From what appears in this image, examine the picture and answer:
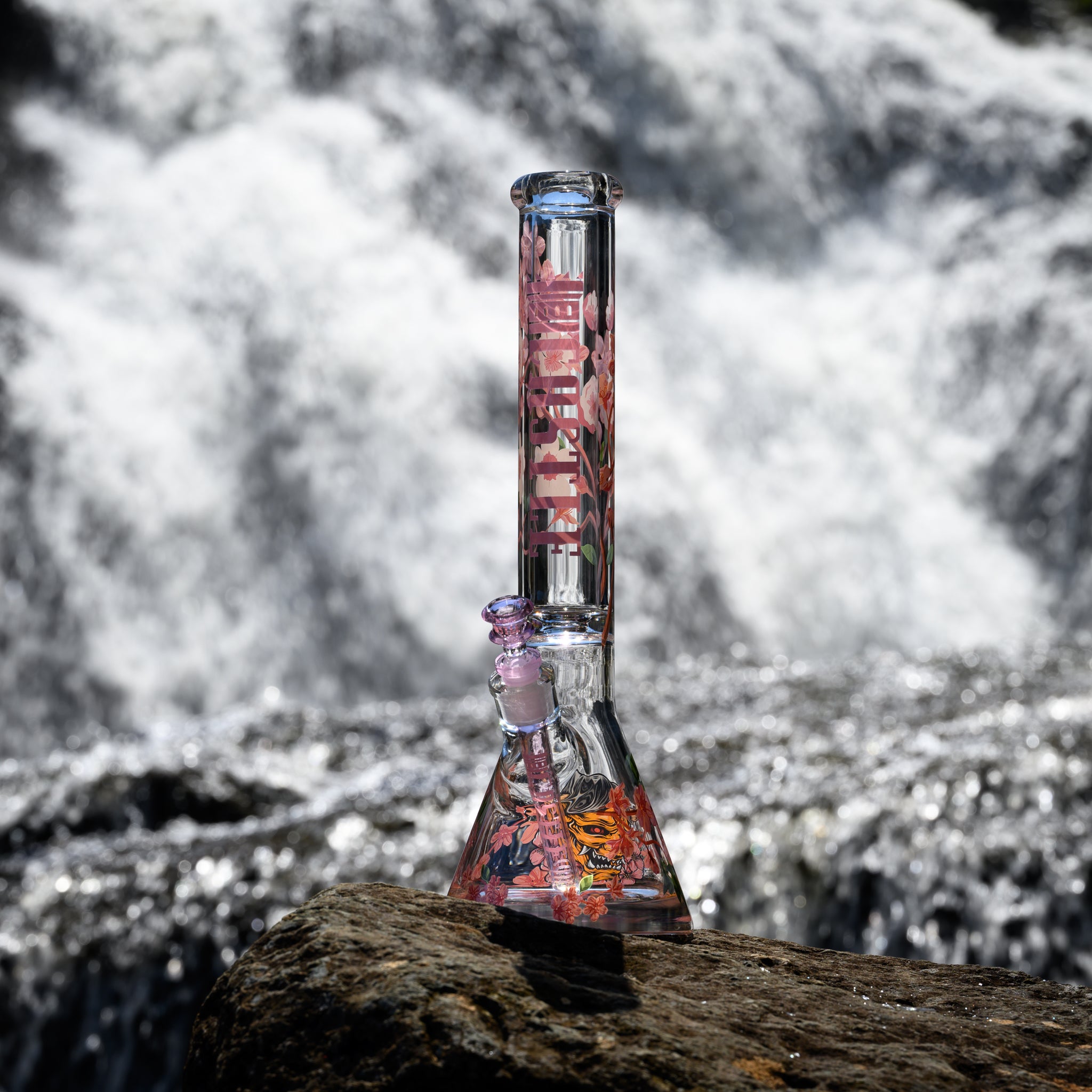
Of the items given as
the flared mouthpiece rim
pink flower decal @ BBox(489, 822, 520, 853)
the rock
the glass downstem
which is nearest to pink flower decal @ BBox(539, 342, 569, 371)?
the flared mouthpiece rim

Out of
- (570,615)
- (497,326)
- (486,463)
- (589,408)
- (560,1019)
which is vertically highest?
(497,326)

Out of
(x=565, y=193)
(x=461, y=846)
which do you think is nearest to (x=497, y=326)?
(x=461, y=846)

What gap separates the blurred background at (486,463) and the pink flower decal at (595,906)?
201 centimetres

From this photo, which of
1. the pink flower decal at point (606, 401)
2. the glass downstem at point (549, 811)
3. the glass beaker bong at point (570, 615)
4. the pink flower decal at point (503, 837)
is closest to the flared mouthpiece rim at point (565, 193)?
the glass beaker bong at point (570, 615)

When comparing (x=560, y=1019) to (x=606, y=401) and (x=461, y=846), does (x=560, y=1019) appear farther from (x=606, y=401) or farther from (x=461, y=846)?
(x=461, y=846)

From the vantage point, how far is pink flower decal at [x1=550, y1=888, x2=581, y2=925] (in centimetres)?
171

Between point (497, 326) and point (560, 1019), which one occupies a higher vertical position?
point (497, 326)

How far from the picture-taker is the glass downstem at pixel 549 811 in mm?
1711

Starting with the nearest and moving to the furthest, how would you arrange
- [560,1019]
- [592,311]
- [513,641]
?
[560,1019], [513,641], [592,311]

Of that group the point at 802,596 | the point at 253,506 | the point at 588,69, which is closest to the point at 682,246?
the point at 588,69

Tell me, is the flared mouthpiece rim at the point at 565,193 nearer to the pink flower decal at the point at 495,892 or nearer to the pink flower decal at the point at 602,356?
the pink flower decal at the point at 602,356

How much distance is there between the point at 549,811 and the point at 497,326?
6.21 meters

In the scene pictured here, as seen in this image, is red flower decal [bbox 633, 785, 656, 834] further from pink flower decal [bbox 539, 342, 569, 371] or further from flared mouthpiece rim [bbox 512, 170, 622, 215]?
flared mouthpiece rim [bbox 512, 170, 622, 215]

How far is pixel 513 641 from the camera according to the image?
1708 millimetres
